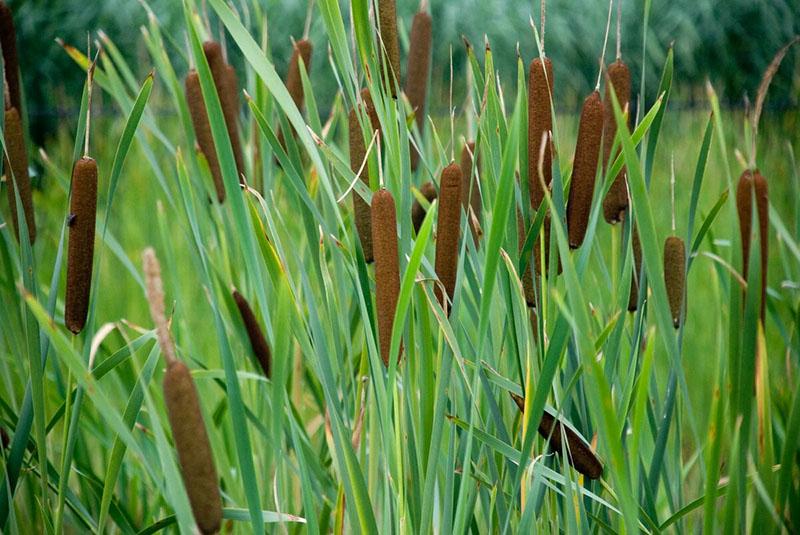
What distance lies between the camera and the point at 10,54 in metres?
0.53

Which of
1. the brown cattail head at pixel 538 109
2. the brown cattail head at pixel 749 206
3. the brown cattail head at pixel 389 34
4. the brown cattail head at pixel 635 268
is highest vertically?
the brown cattail head at pixel 389 34

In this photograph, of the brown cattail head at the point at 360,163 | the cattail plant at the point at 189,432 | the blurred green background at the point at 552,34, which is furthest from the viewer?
the blurred green background at the point at 552,34

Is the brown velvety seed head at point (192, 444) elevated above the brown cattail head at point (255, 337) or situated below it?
above

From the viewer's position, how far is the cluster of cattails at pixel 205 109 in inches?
26.7

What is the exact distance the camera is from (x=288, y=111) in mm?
438

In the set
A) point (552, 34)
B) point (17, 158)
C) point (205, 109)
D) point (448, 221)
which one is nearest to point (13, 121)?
point (17, 158)

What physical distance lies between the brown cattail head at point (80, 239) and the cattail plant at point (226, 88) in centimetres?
21

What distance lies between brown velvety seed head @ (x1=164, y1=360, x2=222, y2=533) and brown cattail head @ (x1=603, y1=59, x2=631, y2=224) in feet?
1.08

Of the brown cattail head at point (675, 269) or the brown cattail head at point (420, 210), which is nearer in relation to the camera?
the brown cattail head at point (675, 269)

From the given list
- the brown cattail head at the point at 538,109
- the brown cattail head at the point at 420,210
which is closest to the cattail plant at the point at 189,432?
the brown cattail head at the point at 538,109

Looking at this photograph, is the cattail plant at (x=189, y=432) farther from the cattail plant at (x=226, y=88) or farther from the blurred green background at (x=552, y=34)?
the blurred green background at (x=552, y=34)

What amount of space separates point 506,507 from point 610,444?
0.20 metres

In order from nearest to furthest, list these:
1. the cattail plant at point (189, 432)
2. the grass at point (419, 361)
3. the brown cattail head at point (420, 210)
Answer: the cattail plant at point (189, 432) < the grass at point (419, 361) < the brown cattail head at point (420, 210)

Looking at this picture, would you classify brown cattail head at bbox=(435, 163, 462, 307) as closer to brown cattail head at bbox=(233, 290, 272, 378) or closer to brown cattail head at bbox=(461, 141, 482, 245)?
brown cattail head at bbox=(461, 141, 482, 245)
